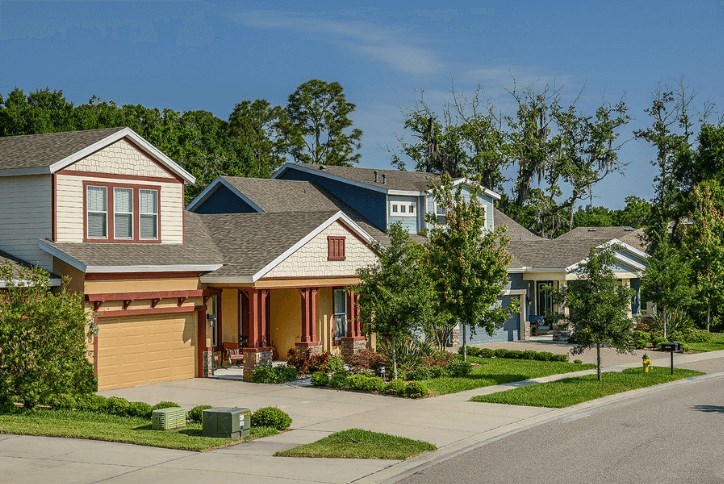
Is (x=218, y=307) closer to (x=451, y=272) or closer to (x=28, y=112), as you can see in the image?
(x=451, y=272)

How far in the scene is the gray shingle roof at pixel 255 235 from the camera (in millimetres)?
31703

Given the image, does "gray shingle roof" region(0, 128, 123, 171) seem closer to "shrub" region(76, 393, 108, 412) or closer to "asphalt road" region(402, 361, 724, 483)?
"shrub" region(76, 393, 108, 412)

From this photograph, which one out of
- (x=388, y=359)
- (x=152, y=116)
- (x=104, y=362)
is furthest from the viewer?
(x=152, y=116)

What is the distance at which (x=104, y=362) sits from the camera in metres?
28.0

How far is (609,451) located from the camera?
18.8 m

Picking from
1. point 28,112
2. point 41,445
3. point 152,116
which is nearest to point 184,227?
point 41,445

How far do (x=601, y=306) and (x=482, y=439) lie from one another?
10.4 m

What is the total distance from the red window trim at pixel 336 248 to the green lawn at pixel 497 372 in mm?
6307

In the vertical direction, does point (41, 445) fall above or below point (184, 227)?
below

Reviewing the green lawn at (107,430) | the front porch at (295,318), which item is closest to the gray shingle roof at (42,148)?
the front porch at (295,318)

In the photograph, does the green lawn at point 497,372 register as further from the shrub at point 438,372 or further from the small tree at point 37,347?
the small tree at point 37,347

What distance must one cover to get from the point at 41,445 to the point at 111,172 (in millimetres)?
12254

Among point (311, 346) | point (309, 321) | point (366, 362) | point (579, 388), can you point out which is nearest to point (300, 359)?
point (311, 346)

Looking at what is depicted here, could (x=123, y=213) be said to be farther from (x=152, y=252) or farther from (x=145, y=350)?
(x=145, y=350)
